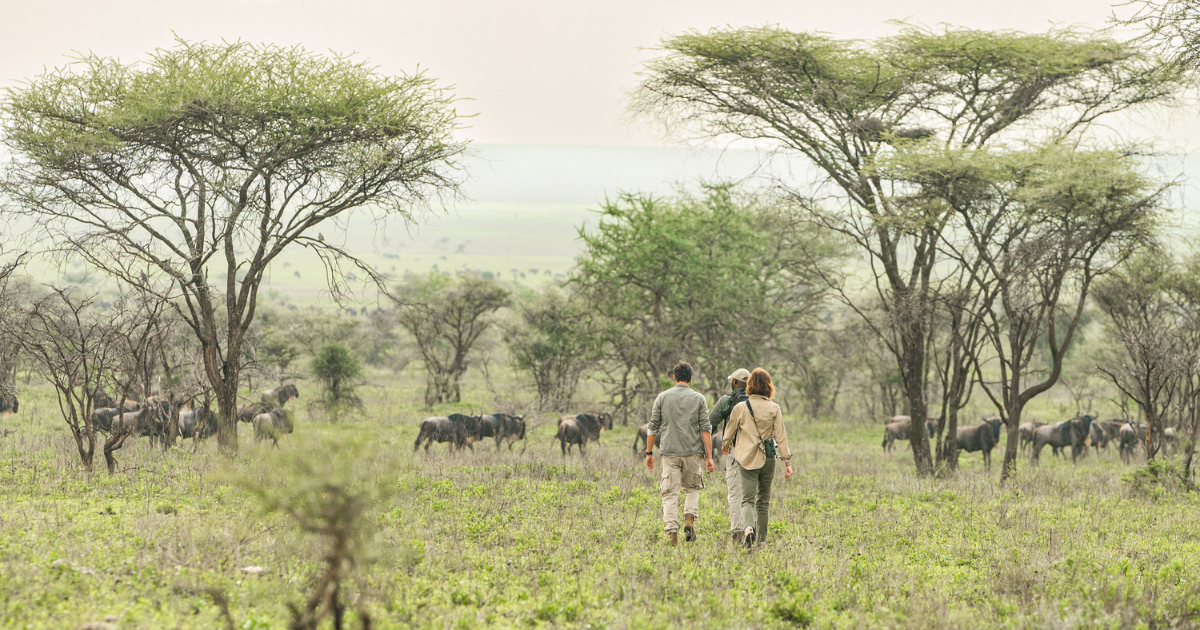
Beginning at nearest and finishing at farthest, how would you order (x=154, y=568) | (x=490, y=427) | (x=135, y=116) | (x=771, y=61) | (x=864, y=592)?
(x=154, y=568)
(x=864, y=592)
(x=135, y=116)
(x=771, y=61)
(x=490, y=427)

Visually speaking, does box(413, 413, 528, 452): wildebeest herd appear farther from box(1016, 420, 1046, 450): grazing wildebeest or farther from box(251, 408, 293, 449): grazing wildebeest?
box(1016, 420, 1046, 450): grazing wildebeest

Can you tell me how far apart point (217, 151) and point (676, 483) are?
34.9 ft

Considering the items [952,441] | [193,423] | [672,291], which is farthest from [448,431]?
[952,441]

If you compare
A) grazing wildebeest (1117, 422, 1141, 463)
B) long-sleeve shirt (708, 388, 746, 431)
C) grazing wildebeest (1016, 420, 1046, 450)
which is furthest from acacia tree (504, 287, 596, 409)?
grazing wildebeest (1117, 422, 1141, 463)

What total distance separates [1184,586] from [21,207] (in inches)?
669

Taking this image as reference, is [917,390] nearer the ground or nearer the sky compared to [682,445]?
nearer the sky

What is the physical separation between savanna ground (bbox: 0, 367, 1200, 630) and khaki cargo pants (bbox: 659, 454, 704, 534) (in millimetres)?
322

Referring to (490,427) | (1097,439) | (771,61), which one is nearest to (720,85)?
(771,61)

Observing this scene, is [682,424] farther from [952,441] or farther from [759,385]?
[952,441]

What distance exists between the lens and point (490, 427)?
18281 millimetres

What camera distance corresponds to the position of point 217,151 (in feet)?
46.8

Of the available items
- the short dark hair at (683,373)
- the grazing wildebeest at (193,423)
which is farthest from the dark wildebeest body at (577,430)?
the short dark hair at (683,373)

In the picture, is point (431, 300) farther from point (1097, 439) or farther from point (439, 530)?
point (439, 530)

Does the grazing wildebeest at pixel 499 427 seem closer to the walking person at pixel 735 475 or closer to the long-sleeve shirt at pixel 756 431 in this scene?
the walking person at pixel 735 475
